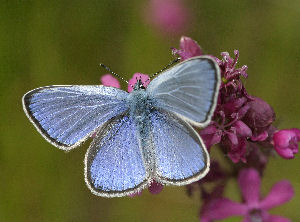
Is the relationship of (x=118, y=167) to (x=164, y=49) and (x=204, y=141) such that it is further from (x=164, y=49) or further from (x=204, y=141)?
(x=164, y=49)

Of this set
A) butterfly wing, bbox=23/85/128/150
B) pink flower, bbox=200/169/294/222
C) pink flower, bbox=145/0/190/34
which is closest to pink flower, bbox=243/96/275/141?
pink flower, bbox=200/169/294/222

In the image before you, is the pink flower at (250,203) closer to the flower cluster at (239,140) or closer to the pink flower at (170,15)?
the flower cluster at (239,140)

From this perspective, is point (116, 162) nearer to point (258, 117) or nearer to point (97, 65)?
point (258, 117)

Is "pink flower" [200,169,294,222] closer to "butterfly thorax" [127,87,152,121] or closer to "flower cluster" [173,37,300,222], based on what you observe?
"flower cluster" [173,37,300,222]

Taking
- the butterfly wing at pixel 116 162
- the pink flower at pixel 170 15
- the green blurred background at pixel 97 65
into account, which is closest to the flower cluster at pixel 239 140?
the butterfly wing at pixel 116 162

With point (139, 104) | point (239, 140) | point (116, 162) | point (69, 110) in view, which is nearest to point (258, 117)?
point (239, 140)
